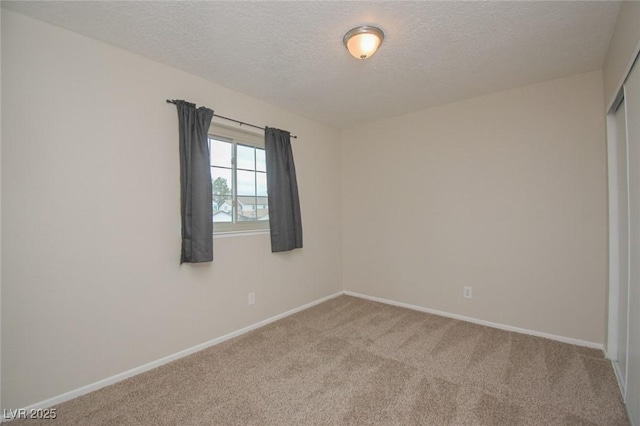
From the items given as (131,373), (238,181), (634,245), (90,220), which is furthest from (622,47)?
(131,373)

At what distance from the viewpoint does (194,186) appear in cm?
235

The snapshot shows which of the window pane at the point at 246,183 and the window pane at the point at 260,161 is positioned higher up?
the window pane at the point at 260,161

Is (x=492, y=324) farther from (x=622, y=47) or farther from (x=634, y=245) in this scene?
(x=622, y=47)

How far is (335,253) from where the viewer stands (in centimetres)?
399

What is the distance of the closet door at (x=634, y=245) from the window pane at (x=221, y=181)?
115 inches

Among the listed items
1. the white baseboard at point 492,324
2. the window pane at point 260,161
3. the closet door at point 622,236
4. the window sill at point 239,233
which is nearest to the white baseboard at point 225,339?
the white baseboard at point 492,324

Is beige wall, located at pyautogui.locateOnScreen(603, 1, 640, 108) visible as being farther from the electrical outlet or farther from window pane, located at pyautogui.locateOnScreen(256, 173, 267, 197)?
window pane, located at pyautogui.locateOnScreen(256, 173, 267, 197)

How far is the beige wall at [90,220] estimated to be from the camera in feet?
5.45

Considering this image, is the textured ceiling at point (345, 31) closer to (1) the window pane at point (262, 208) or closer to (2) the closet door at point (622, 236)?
(2) the closet door at point (622, 236)

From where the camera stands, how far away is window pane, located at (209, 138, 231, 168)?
2656mm

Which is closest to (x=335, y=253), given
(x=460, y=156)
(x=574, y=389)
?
(x=460, y=156)

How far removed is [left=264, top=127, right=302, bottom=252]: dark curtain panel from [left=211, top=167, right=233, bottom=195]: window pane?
416 mm

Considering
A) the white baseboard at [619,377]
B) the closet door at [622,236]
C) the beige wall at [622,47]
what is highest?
the beige wall at [622,47]

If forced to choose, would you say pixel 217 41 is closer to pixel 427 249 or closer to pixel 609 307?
pixel 427 249
